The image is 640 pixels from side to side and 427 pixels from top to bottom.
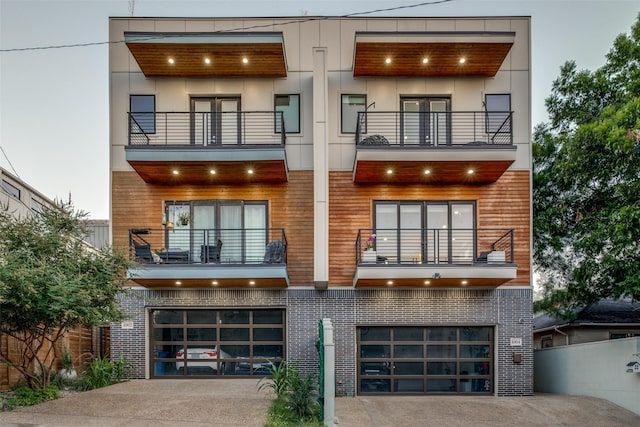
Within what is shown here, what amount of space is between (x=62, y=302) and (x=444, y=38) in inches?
408

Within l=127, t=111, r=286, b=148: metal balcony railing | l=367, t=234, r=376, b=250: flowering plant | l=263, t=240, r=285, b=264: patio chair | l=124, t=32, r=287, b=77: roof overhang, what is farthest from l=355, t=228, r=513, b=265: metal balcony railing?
l=124, t=32, r=287, b=77: roof overhang

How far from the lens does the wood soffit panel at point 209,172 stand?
1177 centimetres

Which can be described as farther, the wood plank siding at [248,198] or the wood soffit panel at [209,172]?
the wood plank siding at [248,198]

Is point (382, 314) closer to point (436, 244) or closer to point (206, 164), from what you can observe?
point (436, 244)

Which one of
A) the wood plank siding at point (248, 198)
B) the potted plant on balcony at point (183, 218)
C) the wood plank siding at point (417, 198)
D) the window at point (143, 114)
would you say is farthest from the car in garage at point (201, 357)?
the window at point (143, 114)

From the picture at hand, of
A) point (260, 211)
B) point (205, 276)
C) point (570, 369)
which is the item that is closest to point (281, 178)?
point (260, 211)

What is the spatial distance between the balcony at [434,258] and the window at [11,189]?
36.5 feet

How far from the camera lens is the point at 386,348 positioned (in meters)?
12.4

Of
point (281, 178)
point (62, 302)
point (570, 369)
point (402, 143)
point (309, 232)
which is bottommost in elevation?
point (570, 369)

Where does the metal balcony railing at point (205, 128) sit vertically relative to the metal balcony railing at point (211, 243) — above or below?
above

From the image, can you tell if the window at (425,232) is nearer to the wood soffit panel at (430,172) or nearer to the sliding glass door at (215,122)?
the wood soffit panel at (430,172)

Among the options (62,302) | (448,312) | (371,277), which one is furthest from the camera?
(448,312)

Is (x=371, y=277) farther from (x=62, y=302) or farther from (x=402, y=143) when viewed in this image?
(x=62, y=302)

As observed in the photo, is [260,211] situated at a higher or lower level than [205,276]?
higher
